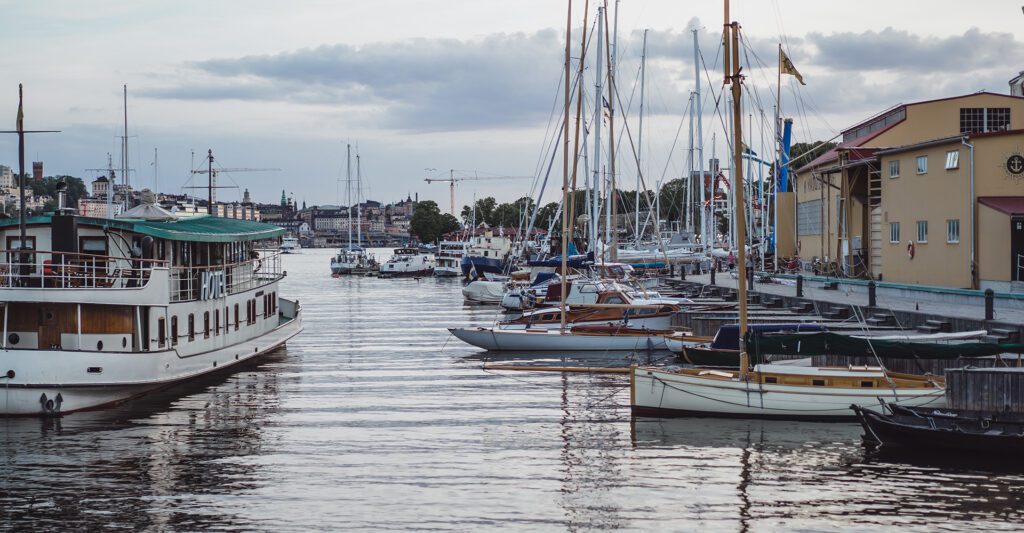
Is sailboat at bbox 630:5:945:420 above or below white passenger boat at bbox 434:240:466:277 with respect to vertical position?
below

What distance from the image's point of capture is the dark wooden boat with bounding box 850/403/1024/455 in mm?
22578

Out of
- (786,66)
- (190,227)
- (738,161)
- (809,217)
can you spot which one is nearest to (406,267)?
(809,217)

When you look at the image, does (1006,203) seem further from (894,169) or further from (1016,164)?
(894,169)

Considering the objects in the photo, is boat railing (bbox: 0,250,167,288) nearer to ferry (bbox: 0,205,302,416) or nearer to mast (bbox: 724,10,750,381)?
ferry (bbox: 0,205,302,416)

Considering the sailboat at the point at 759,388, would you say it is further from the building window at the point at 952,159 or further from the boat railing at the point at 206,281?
the building window at the point at 952,159

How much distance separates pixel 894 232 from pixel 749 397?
29.0 meters

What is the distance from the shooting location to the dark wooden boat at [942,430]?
74.1 ft

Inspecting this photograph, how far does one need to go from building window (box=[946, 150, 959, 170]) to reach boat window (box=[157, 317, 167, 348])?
108 ft

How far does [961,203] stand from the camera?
4578 cm

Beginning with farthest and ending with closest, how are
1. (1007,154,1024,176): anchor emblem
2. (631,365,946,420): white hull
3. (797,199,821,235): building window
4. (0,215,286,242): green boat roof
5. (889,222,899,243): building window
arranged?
(797,199,821,235): building window, (889,222,899,243): building window, (1007,154,1024,176): anchor emblem, (0,215,286,242): green boat roof, (631,365,946,420): white hull

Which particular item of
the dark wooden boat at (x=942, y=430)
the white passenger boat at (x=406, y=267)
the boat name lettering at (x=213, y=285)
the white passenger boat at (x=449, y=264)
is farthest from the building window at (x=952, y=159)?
the white passenger boat at (x=406, y=267)

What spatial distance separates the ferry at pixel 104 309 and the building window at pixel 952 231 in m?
30.0

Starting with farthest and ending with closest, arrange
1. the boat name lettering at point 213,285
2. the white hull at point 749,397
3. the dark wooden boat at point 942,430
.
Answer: the boat name lettering at point 213,285 < the white hull at point 749,397 < the dark wooden boat at point 942,430

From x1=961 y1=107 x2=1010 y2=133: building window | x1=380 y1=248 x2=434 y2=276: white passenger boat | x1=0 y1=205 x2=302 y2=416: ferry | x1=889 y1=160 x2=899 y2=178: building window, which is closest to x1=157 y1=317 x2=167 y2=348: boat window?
x1=0 y1=205 x2=302 y2=416: ferry
